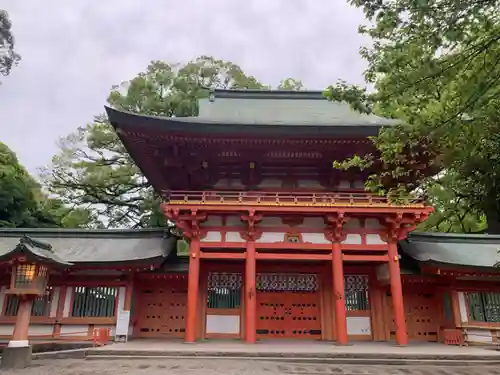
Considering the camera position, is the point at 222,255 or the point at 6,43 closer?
the point at 222,255

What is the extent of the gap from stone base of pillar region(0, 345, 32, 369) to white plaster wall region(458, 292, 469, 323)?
491 inches

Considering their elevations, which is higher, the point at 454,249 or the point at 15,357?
the point at 454,249

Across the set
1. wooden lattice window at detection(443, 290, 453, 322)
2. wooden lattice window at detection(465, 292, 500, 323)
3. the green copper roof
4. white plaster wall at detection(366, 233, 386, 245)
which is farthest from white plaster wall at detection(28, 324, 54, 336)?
wooden lattice window at detection(465, 292, 500, 323)

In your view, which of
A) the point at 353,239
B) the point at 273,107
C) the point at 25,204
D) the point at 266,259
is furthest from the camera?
the point at 25,204

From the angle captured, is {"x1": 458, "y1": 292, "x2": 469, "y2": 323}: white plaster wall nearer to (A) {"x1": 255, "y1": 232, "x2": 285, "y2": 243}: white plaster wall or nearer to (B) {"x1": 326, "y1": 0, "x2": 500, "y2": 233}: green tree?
(A) {"x1": 255, "y1": 232, "x2": 285, "y2": 243}: white plaster wall

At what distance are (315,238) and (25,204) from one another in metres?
16.8

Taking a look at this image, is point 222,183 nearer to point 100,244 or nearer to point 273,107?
point 100,244

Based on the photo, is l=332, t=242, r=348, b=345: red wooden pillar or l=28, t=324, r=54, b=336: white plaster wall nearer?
l=332, t=242, r=348, b=345: red wooden pillar

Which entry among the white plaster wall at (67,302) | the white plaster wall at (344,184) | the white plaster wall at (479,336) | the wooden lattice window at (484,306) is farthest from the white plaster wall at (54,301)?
the wooden lattice window at (484,306)

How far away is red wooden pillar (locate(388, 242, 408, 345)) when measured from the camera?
11328 mm

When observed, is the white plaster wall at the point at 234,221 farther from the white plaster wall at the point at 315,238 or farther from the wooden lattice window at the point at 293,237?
the white plaster wall at the point at 315,238

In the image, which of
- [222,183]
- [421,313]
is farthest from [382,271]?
[222,183]

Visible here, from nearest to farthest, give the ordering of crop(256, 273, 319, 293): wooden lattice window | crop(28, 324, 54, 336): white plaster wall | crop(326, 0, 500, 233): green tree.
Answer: crop(326, 0, 500, 233): green tree → crop(28, 324, 54, 336): white plaster wall → crop(256, 273, 319, 293): wooden lattice window

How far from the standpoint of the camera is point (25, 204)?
21328mm
